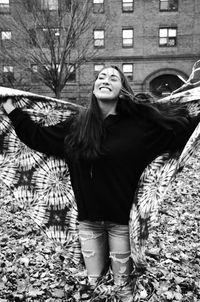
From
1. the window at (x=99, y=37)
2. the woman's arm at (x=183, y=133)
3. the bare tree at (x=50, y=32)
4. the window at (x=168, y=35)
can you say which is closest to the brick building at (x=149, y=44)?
the window at (x=168, y=35)

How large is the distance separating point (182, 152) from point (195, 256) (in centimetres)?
224

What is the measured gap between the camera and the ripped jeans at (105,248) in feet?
8.45

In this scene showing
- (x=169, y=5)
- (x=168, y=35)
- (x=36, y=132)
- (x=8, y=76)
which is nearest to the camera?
(x=36, y=132)

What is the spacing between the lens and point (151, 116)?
2426 millimetres

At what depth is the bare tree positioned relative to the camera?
48.6ft

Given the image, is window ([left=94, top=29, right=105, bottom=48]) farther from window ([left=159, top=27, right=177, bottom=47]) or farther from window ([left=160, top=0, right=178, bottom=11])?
window ([left=160, top=0, right=178, bottom=11])

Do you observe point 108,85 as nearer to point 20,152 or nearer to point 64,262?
point 20,152

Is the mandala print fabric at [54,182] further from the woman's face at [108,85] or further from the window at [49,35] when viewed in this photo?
the window at [49,35]

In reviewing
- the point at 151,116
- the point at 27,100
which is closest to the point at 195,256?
the point at 151,116

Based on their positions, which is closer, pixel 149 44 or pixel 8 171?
pixel 8 171

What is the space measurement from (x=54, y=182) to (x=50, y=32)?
13.6 metres

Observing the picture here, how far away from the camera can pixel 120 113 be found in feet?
8.27

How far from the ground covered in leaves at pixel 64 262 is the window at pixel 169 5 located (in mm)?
22881

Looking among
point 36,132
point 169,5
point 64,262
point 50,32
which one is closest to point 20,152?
point 36,132
